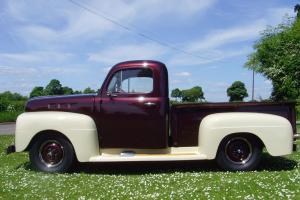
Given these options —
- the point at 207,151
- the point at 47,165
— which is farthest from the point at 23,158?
the point at 207,151

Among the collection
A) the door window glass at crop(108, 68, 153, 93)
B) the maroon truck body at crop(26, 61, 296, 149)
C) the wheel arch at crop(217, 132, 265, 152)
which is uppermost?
the door window glass at crop(108, 68, 153, 93)

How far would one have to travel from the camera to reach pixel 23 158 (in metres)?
9.91

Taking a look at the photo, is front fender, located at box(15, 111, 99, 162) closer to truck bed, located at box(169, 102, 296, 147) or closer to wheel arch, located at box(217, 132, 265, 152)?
truck bed, located at box(169, 102, 296, 147)

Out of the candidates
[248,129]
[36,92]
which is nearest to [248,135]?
Answer: [248,129]

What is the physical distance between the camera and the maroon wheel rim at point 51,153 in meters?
7.97

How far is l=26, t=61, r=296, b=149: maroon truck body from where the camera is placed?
7863 mm

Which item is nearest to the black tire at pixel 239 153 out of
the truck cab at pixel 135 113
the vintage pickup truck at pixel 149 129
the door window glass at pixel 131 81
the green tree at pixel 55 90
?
the vintage pickup truck at pixel 149 129

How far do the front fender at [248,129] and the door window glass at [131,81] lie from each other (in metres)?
1.23

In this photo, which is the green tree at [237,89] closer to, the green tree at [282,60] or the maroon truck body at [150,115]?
the green tree at [282,60]

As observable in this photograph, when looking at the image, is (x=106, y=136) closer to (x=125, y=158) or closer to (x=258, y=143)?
(x=125, y=158)

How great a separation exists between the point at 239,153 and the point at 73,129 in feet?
9.55

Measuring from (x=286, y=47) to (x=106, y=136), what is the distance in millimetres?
31119

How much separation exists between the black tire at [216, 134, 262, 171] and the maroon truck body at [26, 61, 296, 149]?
51cm

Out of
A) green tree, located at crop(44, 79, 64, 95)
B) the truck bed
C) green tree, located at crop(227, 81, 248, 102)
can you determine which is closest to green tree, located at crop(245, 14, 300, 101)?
green tree, located at crop(227, 81, 248, 102)
